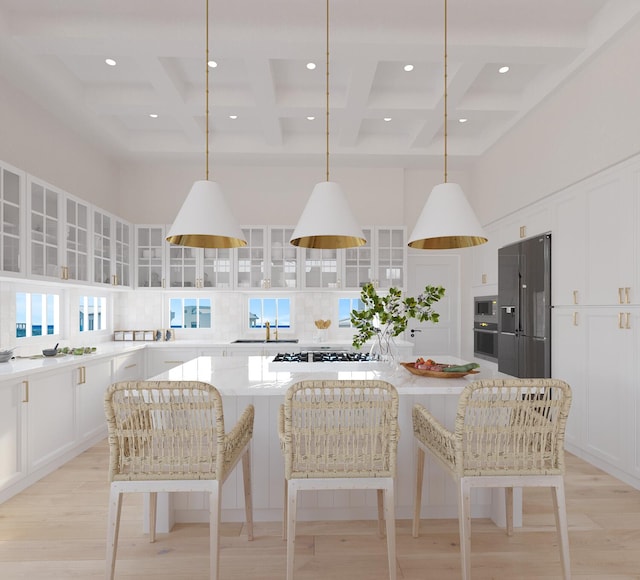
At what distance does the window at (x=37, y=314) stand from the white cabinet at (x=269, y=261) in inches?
75.8

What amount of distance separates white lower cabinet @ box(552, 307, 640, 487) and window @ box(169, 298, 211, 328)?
13.1 feet

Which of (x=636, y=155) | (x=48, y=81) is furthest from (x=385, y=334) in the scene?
(x=48, y=81)

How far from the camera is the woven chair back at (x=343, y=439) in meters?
1.83

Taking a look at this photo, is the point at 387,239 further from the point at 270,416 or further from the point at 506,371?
the point at 270,416

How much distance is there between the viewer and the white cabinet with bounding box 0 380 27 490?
2.89 m

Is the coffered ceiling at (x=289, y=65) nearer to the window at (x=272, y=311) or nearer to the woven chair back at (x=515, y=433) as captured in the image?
the window at (x=272, y=311)

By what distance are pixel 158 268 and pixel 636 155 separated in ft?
15.6

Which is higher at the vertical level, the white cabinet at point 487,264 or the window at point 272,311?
the white cabinet at point 487,264

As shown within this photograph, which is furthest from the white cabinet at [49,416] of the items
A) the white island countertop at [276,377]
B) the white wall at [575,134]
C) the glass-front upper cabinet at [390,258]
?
the white wall at [575,134]

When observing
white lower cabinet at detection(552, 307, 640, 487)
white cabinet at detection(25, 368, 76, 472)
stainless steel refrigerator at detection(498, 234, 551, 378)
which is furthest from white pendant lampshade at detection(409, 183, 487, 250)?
white cabinet at detection(25, 368, 76, 472)

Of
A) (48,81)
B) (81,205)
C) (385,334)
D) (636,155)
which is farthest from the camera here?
(81,205)

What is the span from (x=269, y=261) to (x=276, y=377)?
3.10 meters

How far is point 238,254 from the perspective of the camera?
5473mm

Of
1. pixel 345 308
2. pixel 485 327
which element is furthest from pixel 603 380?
pixel 345 308
